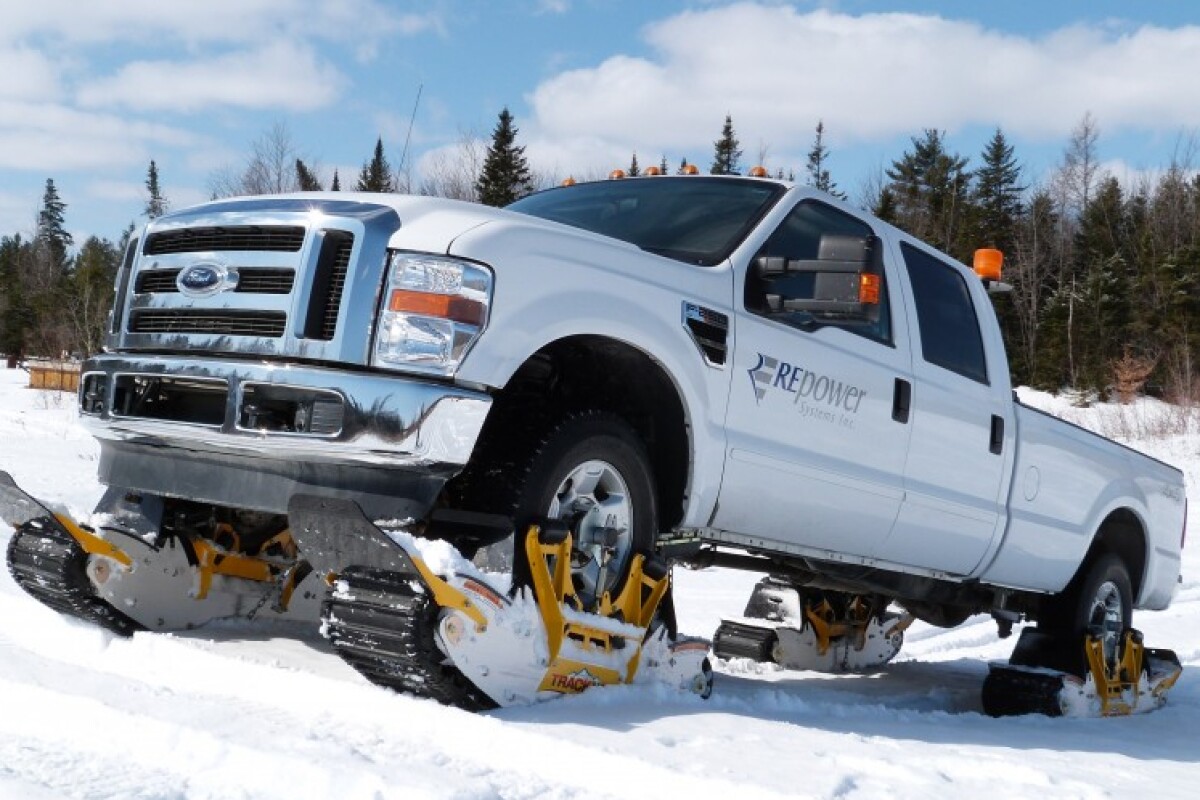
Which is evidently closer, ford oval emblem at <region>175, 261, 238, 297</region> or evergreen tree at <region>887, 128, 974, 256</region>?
ford oval emblem at <region>175, 261, 238, 297</region>

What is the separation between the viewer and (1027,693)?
227 inches

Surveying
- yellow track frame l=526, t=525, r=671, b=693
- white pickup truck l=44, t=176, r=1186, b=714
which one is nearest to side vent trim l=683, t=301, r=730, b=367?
white pickup truck l=44, t=176, r=1186, b=714

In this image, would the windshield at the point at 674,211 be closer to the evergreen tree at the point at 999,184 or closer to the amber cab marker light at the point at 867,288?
the amber cab marker light at the point at 867,288

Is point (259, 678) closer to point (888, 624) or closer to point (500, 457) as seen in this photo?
point (500, 457)

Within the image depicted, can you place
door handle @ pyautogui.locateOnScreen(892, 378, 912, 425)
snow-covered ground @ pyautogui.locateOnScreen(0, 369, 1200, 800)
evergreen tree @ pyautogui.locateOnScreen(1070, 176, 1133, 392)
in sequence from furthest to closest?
evergreen tree @ pyautogui.locateOnScreen(1070, 176, 1133, 392)
door handle @ pyautogui.locateOnScreen(892, 378, 912, 425)
snow-covered ground @ pyautogui.locateOnScreen(0, 369, 1200, 800)

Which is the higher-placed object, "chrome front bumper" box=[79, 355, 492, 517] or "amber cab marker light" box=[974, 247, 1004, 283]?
"amber cab marker light" box=[974, 247, 1004, 283]

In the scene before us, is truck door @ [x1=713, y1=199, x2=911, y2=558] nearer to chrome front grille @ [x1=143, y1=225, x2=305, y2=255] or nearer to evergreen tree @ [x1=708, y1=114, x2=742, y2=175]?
chrome front grille @ [x1=143, y1=225, x2=305, y2=255]

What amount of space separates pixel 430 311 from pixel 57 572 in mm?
1825

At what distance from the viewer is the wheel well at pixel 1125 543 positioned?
6.75 meters

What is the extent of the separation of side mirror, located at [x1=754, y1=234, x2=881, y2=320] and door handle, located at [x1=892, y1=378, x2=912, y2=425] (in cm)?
88

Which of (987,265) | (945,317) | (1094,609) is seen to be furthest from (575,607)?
(1094,609)

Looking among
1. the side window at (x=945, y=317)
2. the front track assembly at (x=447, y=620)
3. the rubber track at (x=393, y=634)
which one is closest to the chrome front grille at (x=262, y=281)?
the front track assembly at (x=447, y=620)

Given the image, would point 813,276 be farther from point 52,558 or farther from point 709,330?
point 52,558

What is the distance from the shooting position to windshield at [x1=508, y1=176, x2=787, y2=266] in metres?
4.54
